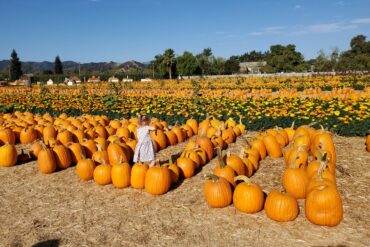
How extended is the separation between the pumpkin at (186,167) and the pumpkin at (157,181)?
0.66 metres

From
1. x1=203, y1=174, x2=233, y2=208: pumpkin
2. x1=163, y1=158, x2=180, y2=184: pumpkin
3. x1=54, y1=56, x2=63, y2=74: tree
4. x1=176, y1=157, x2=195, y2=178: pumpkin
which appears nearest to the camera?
x1=203, y1=174, x2=233, y2=208: pumpkin

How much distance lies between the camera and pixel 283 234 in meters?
4.24

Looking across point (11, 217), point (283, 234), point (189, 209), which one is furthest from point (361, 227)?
point (11, 217)

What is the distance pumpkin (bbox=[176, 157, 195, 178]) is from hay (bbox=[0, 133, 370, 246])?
156 mm

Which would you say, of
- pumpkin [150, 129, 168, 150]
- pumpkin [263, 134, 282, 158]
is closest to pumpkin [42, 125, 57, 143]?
pumpkin [150, 129, 168, 150]

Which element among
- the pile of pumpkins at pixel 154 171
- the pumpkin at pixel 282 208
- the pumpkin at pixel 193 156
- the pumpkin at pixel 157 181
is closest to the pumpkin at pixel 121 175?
the pile of pumpkins at pixel 154 171

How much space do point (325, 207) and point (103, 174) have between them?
385cm

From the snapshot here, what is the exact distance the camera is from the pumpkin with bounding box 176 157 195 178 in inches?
251

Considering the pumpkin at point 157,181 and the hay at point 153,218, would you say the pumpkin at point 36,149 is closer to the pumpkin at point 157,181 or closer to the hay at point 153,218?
the hay at point 153,218

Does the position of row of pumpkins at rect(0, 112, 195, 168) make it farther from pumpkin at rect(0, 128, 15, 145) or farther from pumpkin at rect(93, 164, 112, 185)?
pumpkin at rect(93, 164, 112, 185)

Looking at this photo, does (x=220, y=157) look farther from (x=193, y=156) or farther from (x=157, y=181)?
(x=193, y=156)

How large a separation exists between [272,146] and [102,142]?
157 inches

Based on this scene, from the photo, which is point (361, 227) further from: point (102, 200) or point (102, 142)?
point (102, 142)

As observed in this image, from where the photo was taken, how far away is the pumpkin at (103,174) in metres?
6.20
